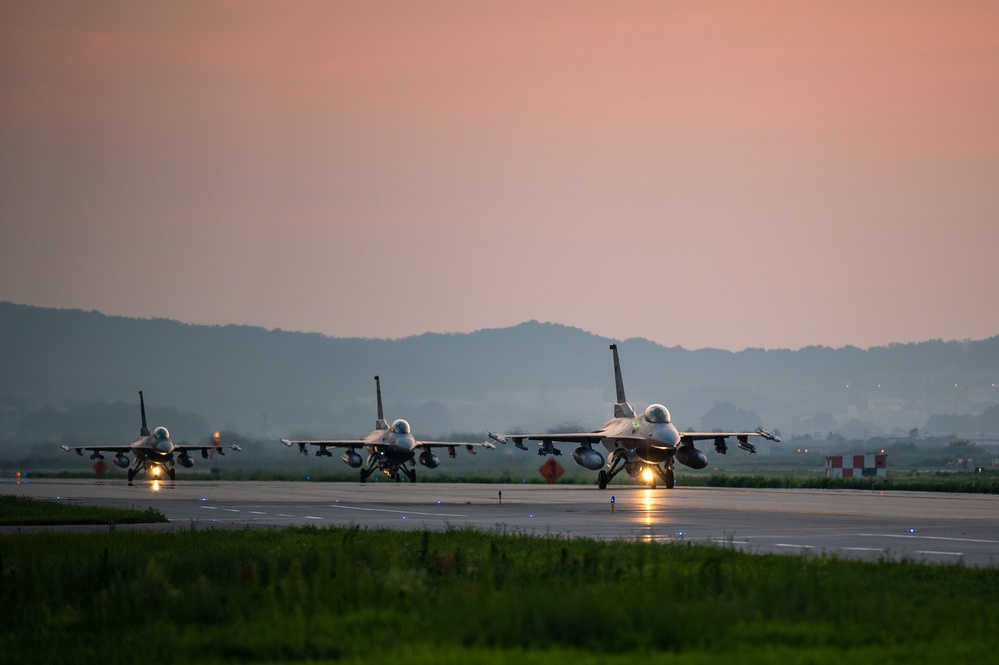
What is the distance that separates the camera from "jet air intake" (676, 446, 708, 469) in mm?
57344

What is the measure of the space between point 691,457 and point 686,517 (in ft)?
88.3

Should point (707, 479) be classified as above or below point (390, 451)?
below

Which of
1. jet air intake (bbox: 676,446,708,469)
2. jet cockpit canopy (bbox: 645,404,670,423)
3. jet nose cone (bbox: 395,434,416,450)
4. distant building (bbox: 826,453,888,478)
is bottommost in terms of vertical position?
distant building (bbox: 826,453,888,478)

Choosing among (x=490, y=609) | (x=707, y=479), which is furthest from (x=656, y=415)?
(x=490, y=609)

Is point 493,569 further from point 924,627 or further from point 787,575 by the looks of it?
point 924,627

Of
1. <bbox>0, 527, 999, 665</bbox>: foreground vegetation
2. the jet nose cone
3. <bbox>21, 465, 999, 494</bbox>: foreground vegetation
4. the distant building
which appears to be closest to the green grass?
<bbox>0, 527, 999, 665</bbox>: foreground vegetation

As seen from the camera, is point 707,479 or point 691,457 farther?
point 707,479

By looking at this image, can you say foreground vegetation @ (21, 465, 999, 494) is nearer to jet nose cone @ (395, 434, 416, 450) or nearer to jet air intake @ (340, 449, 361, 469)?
jet air intake @ (340, 449, 361, 469)

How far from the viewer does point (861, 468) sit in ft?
241

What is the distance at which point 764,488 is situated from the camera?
A: 58312mm

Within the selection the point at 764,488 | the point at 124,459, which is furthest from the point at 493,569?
the point at 124,459

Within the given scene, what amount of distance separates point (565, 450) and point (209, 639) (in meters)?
101

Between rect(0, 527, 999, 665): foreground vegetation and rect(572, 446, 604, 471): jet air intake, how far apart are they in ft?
146

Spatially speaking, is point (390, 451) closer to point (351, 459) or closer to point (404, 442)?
point (404, 442)
